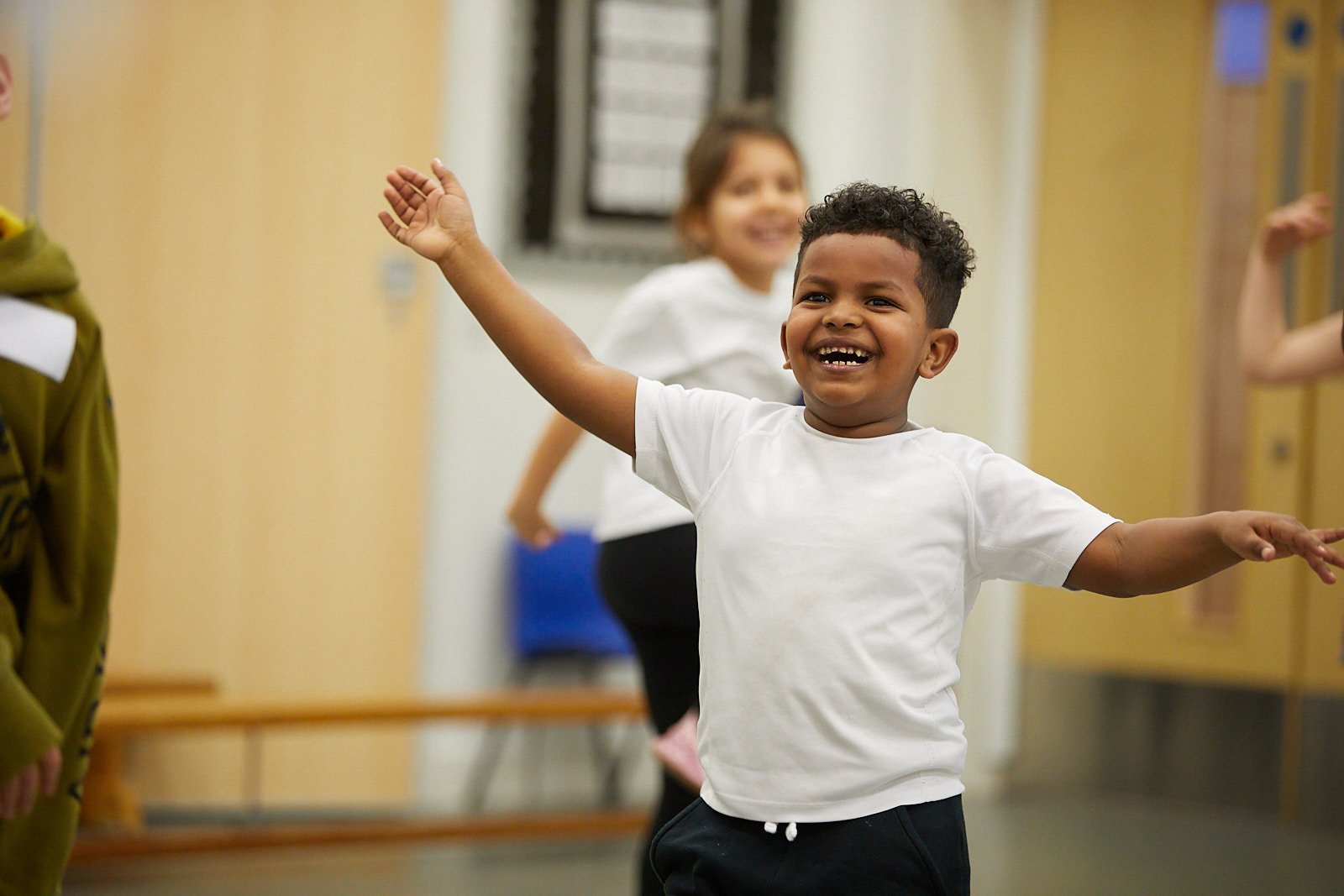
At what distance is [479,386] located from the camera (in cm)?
377

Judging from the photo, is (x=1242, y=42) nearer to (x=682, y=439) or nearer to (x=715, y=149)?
(x=715, y=149)

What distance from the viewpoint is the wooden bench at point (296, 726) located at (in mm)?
3041

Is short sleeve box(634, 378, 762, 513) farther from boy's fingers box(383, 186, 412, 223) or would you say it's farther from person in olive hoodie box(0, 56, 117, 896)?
person in olive hoodie box(0, 56, 117, 896)

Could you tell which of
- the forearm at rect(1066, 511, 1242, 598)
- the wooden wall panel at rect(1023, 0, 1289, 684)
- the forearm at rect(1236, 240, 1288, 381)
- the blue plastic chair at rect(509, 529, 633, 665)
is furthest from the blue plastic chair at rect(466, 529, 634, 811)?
the forearm at rect(1066, 511, 1242, 598)

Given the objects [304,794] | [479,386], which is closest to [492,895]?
[304,794]

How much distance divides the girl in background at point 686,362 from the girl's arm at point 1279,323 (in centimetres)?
63

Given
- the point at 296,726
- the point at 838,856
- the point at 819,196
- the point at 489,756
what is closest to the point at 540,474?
the point at 838,856

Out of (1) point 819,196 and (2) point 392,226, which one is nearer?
(2) point 392,226

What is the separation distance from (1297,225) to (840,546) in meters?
0.98

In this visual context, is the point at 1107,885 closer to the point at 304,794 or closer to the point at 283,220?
the point at 304,794

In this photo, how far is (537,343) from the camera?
1.19 metres

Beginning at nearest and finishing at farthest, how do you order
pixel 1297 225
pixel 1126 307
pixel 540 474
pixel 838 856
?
pixel 838 856
pixel 1297 225
pixel 540 474
pixel 1126 307

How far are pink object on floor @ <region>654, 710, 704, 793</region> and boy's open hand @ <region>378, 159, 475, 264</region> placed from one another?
773 millimetres

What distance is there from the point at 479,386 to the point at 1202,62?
217 centimetres
